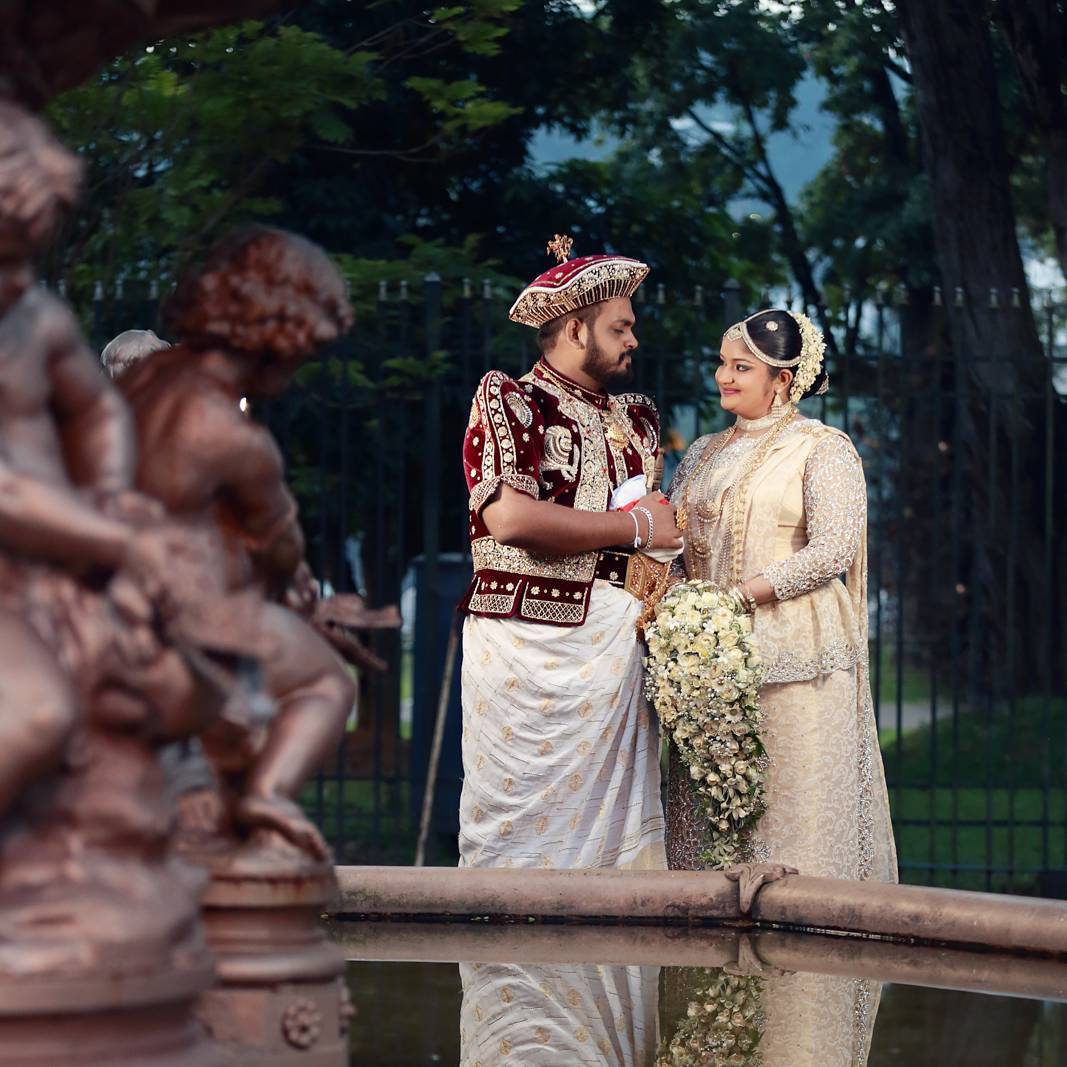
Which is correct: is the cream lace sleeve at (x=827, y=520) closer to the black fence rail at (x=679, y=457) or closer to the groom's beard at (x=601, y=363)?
the groom's beard at (x=601, y=363)

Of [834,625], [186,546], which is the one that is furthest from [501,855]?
[186,546]

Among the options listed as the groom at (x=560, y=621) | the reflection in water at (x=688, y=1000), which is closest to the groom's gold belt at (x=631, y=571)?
the groom at (x=560, y=621)

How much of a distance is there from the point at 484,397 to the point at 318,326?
114 inches

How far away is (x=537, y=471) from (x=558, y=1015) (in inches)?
72.1

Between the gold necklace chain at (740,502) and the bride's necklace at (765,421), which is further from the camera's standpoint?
the bride's necklace at (765,421)

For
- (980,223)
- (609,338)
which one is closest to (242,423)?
(609,338)

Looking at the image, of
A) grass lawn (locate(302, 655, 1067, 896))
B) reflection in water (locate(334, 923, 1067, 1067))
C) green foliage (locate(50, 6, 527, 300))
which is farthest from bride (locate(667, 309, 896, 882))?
green foliage (locate(50, 6, 527, 300))

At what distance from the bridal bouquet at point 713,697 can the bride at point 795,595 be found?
0.10 meters

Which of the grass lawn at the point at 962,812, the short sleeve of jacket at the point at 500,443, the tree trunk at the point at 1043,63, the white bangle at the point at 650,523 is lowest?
the grass lawn at the point at 962,812

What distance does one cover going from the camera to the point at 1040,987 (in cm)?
518

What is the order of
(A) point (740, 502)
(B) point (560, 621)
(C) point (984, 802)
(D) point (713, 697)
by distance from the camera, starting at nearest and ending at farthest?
1. (D) point (713, 697)
2. (B) point (560, 621)
3. (A) point (740, 502)
4. (C) point (984, 802)

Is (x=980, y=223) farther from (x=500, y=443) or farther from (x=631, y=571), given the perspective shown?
(x=500, y=443)

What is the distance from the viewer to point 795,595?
6.31 m

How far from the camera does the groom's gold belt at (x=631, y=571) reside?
631 cm
